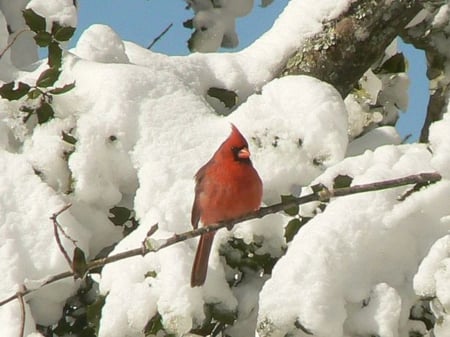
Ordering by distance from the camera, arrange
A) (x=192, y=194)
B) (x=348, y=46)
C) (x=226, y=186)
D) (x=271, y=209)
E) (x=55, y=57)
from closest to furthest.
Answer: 1. (x=271, y=209)
2. (x=192, y=194)
3. (x=55, y=57)
4. (x=226, y=186)
5. (x=348, y=46)

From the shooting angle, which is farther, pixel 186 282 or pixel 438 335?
pixel 186 282

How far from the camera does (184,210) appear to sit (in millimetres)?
3031

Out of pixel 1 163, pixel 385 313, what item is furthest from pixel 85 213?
pixel 385 313

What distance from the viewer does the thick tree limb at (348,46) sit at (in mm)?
3805

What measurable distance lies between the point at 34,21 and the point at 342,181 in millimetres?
1130

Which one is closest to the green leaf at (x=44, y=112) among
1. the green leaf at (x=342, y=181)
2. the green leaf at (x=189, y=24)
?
the green leaf at (x=342, y=181)

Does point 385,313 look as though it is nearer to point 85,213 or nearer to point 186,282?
point 186,282

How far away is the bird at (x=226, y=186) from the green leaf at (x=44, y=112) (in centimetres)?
45

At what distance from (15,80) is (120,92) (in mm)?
392

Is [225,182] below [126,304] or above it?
below

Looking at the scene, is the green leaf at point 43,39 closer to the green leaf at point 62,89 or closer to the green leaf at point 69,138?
the green leaf at point 62,89

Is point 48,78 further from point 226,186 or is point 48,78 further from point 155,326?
point 155,326

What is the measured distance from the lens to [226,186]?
3.52m

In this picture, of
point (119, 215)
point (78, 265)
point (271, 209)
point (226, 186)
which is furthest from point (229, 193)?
point (78, 265)
